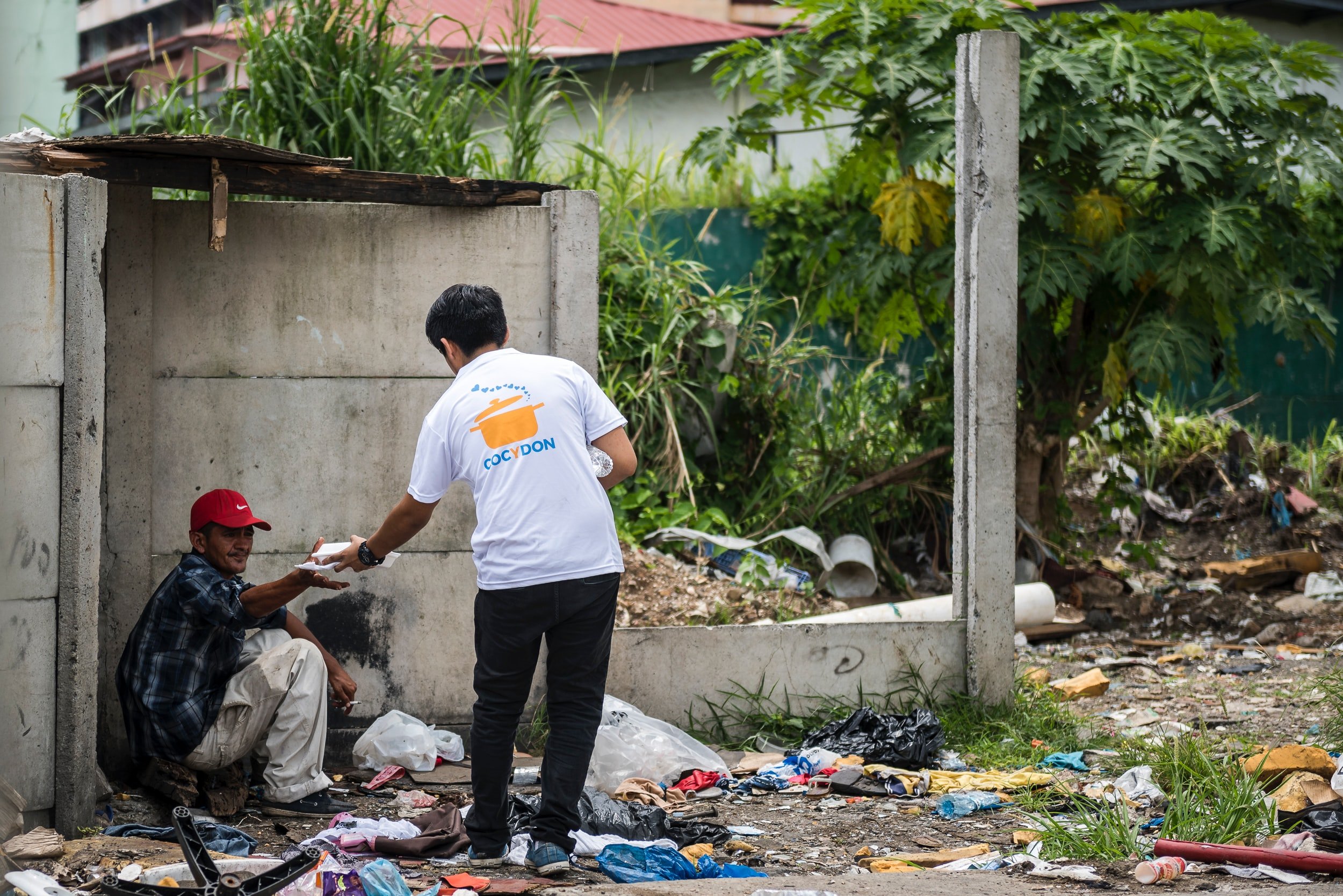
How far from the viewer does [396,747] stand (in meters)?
4.96

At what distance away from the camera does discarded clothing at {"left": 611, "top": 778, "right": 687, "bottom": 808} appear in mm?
4555

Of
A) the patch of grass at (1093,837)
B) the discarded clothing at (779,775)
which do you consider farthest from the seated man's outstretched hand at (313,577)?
the patch of grass at (1093,837)

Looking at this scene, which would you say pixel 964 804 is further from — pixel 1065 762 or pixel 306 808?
pixel 306 808

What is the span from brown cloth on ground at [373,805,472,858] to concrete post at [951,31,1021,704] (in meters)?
2.56

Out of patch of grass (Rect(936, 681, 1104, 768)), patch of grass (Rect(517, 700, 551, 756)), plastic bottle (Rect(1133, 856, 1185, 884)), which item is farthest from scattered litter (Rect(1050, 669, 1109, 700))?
patch of grass (Rect(517, 700, 551, 756))

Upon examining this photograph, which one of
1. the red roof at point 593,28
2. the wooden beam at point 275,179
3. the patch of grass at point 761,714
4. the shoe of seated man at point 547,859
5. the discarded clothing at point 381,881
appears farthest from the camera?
the red roof at point 593,28

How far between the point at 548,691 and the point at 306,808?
120cm

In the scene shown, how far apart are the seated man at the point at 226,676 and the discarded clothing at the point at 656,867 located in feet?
4.14

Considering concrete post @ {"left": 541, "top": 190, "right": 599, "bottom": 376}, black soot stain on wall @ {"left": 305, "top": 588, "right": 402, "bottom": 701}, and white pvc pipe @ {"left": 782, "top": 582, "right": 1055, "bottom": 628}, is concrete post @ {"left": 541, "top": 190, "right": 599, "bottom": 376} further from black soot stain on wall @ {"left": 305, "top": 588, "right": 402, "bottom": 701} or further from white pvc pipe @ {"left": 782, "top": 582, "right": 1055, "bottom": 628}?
white pvc pipe @ {"left": 782, "top": 582, "right": 1055, "bottom": 628}

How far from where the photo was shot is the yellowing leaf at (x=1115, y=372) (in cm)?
744

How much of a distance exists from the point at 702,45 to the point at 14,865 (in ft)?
34.2

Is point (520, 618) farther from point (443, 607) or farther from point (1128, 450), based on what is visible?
point (1128, 450)

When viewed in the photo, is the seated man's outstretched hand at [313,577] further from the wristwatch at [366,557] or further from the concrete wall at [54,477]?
the concrete wall at [54,477]

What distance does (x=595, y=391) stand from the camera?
4016mm
